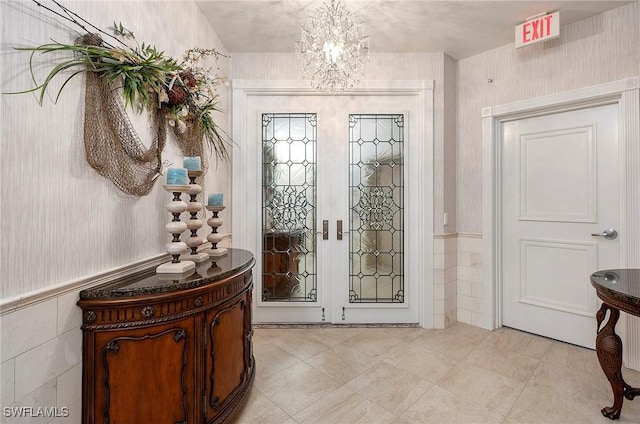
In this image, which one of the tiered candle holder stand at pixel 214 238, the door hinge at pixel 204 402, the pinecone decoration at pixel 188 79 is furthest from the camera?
the tiered candle holder stand at pixel 214 238

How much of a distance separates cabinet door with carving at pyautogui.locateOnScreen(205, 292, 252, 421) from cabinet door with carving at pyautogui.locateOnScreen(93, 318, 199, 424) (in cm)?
13

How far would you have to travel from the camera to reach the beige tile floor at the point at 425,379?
1.74 m

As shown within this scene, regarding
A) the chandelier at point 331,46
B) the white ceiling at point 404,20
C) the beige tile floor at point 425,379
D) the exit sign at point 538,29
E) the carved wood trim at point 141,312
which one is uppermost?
the white ceiling at point 404,20

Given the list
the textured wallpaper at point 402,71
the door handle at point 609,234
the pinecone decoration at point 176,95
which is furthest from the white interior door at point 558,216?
the pinecone decoration at point 176,95

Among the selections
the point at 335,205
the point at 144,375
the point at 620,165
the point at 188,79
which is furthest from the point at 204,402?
the point at 620,165

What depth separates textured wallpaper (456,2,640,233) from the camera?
229 cm

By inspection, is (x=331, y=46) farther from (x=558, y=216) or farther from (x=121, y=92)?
(x=558, y=216)

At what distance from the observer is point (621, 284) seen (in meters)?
1.68

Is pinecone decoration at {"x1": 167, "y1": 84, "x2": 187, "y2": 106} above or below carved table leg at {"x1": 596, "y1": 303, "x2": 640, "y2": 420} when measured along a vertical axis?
above

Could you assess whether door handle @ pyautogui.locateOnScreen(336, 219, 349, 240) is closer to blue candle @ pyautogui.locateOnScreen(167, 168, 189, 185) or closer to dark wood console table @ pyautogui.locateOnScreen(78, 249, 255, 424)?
dark wood console table @ pyautogui.locateOnScreen(78, 249, 255, 424)

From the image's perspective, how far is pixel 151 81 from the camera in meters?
1.56

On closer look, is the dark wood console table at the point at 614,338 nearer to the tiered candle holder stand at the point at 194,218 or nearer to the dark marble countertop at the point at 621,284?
the dark marble countertop at the point at 621,284

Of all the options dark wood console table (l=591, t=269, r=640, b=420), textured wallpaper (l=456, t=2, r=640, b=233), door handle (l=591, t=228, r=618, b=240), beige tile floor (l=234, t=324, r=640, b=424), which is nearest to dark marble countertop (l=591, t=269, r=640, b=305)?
dark wood console table (l=591, t=269, r=640, b=420)

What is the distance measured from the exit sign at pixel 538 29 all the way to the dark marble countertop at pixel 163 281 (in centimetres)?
294
